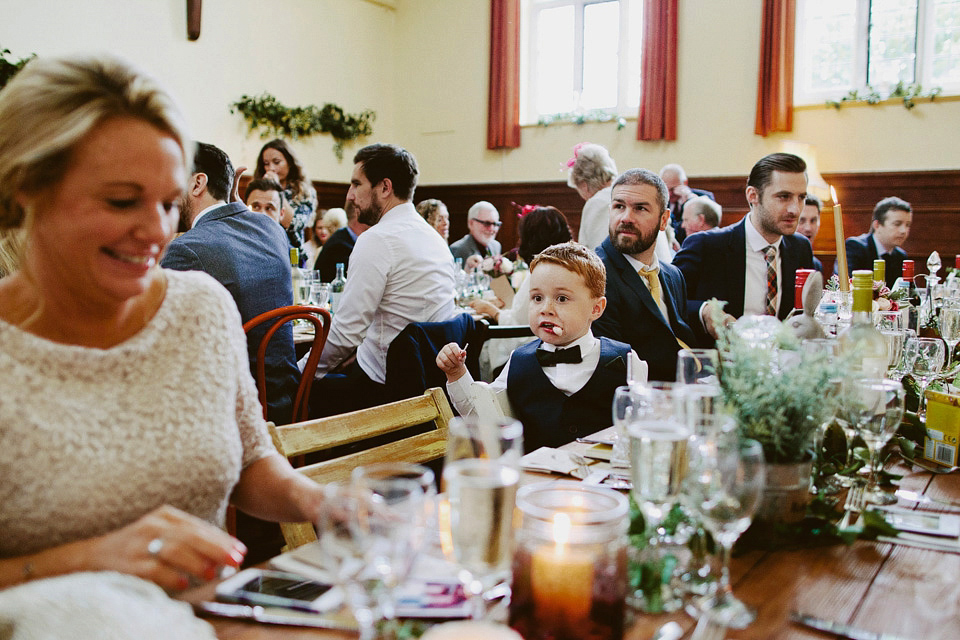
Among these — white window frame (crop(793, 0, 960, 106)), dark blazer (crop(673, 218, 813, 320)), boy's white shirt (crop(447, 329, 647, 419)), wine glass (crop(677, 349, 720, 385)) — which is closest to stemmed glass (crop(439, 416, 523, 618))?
wine glass (crop(677, 349, 720, 385))

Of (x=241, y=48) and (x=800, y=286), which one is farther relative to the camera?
(x=241, y=48)

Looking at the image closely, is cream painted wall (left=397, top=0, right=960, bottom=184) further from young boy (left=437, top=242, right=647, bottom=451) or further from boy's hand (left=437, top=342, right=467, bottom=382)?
boy's hand (left=437, top=342, right=467, bottom=382)

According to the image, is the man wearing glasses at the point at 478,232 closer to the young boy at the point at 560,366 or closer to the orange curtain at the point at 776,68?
the orange curtain at the point at 776,68

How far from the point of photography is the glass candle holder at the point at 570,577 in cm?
84

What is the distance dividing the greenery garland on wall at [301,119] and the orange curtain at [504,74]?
1.47 metres

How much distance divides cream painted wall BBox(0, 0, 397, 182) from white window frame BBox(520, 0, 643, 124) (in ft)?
5.64

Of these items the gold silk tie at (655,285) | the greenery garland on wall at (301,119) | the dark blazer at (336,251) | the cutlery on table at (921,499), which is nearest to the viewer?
the cutlery on table at (921,499)

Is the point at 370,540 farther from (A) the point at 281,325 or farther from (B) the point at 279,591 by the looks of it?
(A) the point at 281,325

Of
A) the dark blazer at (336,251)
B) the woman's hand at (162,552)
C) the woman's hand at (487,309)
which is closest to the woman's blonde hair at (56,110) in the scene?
the woman's hand at (162,552)

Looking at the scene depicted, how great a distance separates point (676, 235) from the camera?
23.1ft

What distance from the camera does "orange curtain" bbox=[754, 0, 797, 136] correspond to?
730 centimetres

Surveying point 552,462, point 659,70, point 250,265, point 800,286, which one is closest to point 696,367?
point 552,462

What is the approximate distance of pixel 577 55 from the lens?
8664mm

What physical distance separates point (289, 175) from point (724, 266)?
12.2 feet
